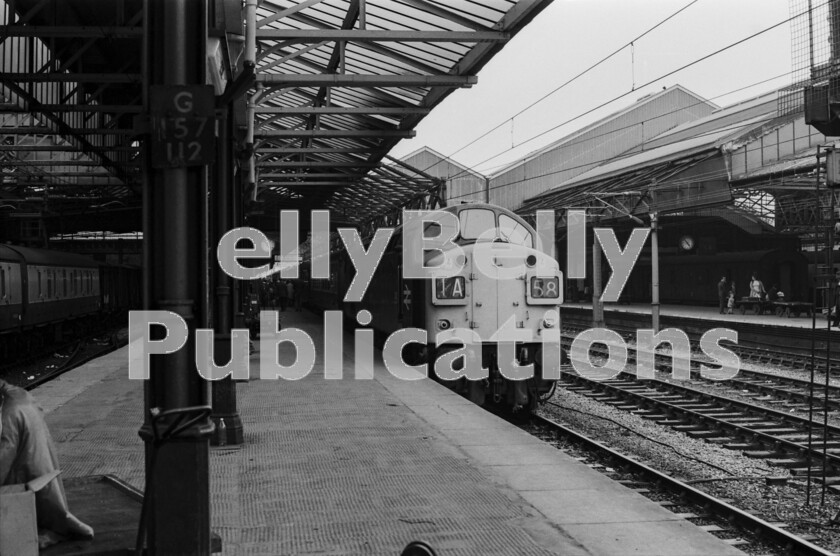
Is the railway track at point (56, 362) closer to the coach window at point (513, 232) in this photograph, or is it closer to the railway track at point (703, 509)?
the coach window at point (513, 232)

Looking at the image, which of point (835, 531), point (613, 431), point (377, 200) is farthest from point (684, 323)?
point (835, 531)

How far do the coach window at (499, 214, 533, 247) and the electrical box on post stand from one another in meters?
8.80

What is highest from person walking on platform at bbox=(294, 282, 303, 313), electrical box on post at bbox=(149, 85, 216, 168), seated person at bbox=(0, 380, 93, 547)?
electrical box on post at bbox=(149, 85, 216, 168)

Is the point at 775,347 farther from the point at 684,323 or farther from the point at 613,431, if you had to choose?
the point at 613,431

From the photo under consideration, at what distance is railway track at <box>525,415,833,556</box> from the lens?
21.6 ft

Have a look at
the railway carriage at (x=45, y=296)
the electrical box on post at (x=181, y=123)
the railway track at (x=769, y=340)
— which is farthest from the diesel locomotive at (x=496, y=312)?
the railway carriage at (x=45, y=296)

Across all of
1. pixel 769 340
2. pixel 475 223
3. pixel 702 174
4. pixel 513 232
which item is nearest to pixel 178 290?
pixel 475 223

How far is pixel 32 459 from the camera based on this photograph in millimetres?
4215

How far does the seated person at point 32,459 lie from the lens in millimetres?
4148

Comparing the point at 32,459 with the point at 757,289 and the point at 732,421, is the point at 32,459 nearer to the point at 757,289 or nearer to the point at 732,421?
the point at 732,421

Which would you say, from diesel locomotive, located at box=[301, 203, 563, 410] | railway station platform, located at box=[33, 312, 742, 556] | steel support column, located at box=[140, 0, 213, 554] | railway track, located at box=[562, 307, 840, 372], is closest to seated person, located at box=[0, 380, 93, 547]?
steel support column, located at box=[140, 0, 213, 554]

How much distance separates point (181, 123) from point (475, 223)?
880cm

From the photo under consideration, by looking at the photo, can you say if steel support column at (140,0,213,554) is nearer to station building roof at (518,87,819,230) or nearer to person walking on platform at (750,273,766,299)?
station building roof at (518,87,819,230)

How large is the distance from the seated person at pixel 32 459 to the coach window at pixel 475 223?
355 inches
